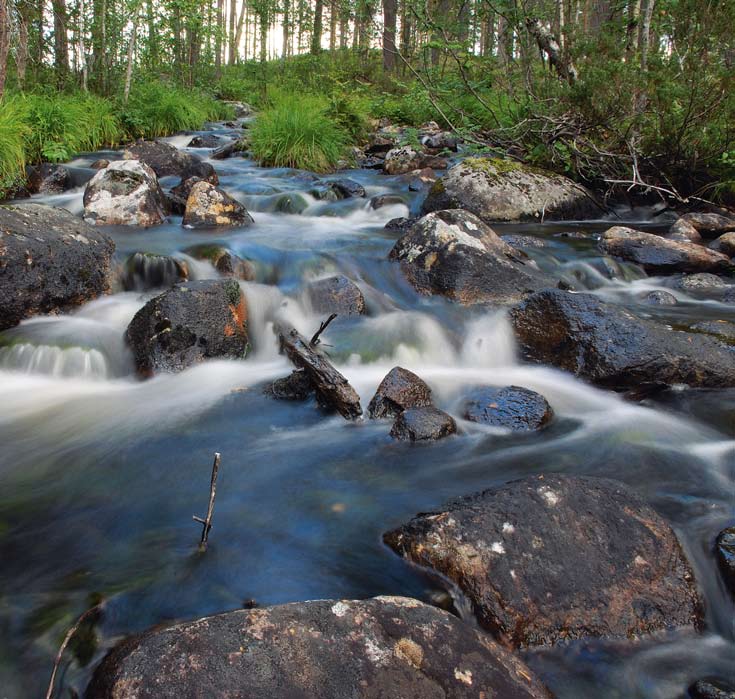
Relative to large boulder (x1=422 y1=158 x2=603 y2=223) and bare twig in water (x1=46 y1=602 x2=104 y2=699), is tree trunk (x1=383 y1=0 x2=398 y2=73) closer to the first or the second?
large boulder (x1=422 y1=158 x2=603 y2=223)

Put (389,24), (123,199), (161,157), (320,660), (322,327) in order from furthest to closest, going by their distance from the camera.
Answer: (389,24)
(161,157)
(123,199)
(322,327)
(320,660)

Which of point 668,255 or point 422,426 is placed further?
point 668,255

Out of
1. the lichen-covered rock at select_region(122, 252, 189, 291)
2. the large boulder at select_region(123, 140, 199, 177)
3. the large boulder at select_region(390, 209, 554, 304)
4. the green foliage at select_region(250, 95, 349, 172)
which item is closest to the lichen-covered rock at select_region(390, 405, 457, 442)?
the large boulder at select_region(390, 209, 554, 304)

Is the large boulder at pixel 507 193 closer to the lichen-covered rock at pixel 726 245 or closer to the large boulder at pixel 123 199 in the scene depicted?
the lichen-covered rock at pixel 726 245

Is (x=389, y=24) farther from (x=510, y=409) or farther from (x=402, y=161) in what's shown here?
(x=510, y=409)

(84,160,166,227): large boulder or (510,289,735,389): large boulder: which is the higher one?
(84,160,166,227): large boulder

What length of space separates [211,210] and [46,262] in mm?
2840

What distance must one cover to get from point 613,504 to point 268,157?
33.4 feet

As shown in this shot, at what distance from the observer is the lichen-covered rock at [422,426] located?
3605 mm

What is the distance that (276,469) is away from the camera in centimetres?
346

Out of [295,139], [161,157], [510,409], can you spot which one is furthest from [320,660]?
A: [295,139]

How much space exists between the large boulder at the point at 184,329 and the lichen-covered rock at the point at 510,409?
1.96 m

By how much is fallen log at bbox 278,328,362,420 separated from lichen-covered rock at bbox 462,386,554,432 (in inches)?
30.6

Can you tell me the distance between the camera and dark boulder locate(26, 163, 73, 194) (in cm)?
823
